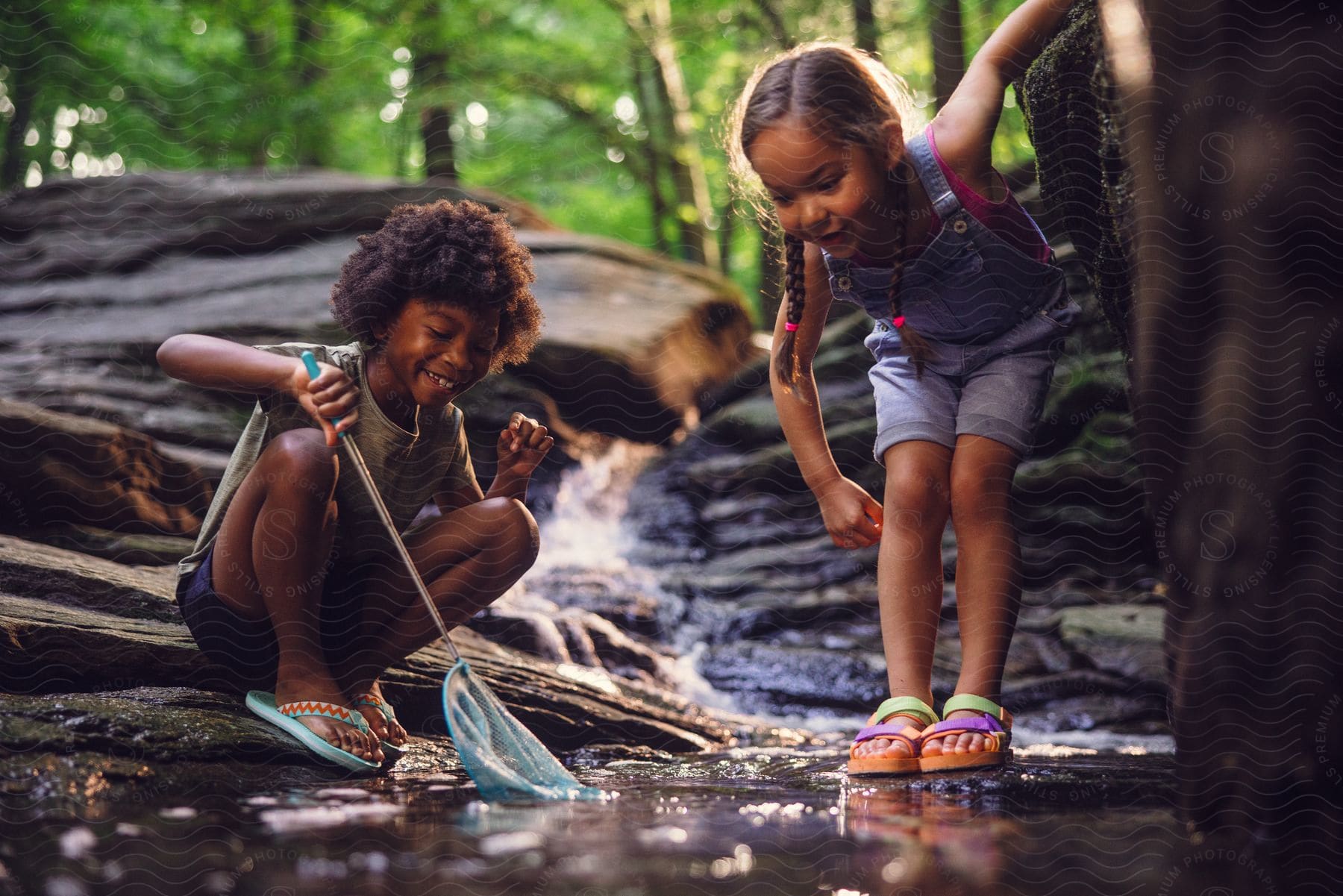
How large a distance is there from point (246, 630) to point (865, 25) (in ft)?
19.1

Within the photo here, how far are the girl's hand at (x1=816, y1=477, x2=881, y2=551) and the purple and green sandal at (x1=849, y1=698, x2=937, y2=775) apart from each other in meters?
0.28

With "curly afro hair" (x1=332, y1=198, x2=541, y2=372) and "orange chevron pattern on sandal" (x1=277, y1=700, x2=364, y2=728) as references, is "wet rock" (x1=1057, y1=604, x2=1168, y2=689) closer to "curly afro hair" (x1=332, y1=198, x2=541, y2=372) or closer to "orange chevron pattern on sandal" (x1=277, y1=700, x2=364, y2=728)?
"curly afro hair" (x1=332, y1=198, x2=541, y2=372)

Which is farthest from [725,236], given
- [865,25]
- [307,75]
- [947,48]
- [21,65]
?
[21,65]

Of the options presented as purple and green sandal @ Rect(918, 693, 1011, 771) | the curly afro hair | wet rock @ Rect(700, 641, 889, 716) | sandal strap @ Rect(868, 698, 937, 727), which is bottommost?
wet rock @ Rect(700, 641, 889, 716)

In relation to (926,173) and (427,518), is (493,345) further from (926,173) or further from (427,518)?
(926,173)

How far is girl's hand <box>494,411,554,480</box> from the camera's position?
1.97 meters

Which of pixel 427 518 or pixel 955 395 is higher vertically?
pixel 955 395

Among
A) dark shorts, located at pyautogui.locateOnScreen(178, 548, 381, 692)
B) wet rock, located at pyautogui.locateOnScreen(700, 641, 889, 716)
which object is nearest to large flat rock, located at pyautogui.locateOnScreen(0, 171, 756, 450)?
wet rock, located at pyautogui.locateOnScreen(700, 641, 889, 716)

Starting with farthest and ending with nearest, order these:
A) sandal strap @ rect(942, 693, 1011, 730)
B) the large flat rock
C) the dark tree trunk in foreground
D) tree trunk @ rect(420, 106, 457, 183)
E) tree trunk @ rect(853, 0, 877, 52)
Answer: tree trunk @ rect(420, 106, 457, 183), tree trunk @ rect(853, 0, 877, 52), the large flat rock, sandal strap @ rect(942, 693, 1011, 730), the dark tree trunk in foreground

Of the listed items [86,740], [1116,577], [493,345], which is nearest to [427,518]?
[493,345]

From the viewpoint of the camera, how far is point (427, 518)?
2.05 m

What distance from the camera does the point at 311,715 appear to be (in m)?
1.76

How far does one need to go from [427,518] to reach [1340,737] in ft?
4.68

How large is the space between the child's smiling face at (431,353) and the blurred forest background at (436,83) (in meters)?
5.32
